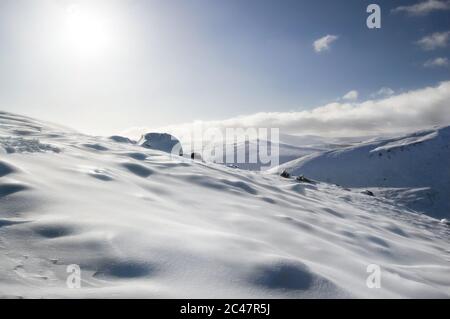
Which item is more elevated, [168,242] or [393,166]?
[393,166]

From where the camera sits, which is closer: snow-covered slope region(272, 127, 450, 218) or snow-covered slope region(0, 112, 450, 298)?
snow-covered slope region(0, 112, 450, 298)

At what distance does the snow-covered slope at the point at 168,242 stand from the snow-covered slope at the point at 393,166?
71878 millimetres

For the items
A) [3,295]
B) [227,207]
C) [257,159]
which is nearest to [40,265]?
[3,295]

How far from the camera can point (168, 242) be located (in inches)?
156

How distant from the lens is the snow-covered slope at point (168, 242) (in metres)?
3.24

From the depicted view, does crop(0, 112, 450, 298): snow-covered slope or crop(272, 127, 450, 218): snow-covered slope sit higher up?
crop(272, 127, 450, 218): snow-covered slope

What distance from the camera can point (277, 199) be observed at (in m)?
9.13

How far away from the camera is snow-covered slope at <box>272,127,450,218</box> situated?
257 ft

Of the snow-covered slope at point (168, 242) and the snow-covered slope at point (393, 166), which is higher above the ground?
the snow-covered slope at point (393, 166)

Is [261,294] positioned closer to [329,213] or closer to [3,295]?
[3,295]

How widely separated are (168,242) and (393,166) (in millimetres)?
96917

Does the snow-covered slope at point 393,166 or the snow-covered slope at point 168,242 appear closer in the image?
the snow-covered slope at point 168,242

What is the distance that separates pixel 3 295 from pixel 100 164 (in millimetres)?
5882

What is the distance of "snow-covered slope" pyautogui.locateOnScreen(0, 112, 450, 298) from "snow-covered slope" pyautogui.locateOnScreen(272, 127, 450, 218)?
7188 centimetres
